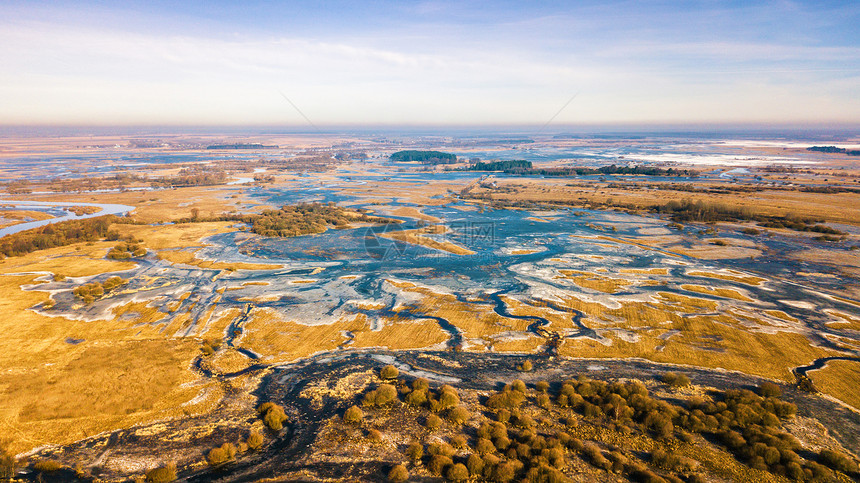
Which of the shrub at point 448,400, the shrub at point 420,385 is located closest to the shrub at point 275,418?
the shrub at point 420,385

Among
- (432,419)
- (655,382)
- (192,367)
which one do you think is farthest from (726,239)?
(192,367)

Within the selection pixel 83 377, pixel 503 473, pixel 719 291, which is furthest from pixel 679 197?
pixel 83 377

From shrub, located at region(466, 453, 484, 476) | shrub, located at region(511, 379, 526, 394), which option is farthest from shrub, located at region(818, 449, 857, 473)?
shrub, located at region(466, 453, 484, 476)

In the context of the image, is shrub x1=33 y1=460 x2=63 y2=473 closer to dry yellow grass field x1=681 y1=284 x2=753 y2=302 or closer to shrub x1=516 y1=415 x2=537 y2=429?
shrub x1=516 y1=415 x2=537 y2=429

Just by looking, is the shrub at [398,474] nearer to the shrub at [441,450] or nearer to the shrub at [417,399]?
the shrub at [441,450]

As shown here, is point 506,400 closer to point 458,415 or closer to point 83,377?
point 458,415

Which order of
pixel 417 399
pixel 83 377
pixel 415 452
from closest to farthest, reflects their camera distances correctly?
pixel 415 452 → pixel 417 399 → pixel 83 377

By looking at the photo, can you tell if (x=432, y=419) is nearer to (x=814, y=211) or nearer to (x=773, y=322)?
(x=773, y=322)

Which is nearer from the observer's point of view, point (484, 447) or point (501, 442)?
point (484, 447)
